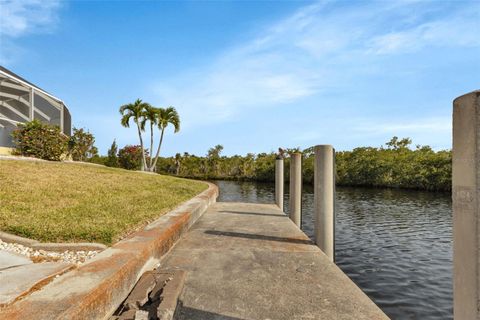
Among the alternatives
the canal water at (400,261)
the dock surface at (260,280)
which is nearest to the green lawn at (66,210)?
the dock surface at (260,280)

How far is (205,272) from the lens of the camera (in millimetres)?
3979

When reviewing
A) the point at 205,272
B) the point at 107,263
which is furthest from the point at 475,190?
the point at 107,263

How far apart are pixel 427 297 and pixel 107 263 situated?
6.15 m

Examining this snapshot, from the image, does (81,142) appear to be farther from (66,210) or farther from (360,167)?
A: (360,167)

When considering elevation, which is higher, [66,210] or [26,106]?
[26,106]

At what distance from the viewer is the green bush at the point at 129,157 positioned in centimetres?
3284

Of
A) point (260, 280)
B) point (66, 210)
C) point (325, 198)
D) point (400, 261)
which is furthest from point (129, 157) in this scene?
point (260, 280)

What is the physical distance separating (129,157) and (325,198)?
1198 inches

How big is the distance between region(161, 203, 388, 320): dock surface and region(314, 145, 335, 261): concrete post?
0.30 meters

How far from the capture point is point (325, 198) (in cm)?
557

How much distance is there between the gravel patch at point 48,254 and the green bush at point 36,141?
15.8m

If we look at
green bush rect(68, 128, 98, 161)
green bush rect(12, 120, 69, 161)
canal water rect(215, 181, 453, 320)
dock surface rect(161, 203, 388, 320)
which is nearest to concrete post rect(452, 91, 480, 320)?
dock surface rect(161, 203, 388, 320)

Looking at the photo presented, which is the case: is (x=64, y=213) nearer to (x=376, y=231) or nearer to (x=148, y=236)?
(x=148, y=236)

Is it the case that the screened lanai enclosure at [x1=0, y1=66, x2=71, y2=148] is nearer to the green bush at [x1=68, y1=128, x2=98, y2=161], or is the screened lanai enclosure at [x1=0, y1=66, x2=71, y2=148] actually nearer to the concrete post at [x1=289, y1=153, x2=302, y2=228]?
the green bush at [x1=68, y1=128, x2=98, y2=161]
